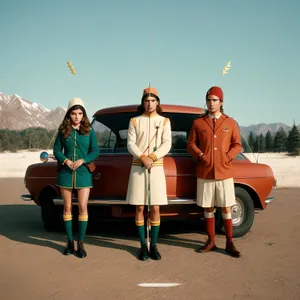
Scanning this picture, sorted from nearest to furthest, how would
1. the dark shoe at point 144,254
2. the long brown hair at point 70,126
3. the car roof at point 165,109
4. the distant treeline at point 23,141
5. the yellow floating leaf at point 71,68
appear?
the dark shoe at point 144,254
the long brown hair at point 70,126
the yellow floating leaf at point 71,68
the car roof at point 165,109
the distant treeline at point 23,141

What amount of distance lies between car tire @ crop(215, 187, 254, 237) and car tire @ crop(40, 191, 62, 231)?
2.61 meters

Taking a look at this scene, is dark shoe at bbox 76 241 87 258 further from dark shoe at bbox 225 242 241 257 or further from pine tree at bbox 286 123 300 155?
pine tree at bbox 286 123 300 155

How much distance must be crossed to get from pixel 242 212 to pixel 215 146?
1287 mm

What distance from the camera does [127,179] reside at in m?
4.70

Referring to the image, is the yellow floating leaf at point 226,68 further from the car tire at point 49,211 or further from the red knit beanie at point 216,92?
the car tire at point 49,211

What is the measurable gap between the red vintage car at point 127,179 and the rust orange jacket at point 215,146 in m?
0.35

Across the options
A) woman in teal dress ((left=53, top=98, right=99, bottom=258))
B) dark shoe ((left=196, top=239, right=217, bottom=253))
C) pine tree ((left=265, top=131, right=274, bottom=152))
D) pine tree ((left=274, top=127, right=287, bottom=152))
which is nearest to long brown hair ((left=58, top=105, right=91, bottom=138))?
woman in teal dress ((left=53, top=98, right=99, bottom=258))

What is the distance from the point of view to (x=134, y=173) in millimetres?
4316

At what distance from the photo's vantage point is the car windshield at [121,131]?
534 cm

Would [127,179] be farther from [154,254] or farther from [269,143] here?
[269,143]

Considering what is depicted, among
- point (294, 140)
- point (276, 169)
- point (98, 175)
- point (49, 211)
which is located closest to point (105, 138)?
point (98, 175)

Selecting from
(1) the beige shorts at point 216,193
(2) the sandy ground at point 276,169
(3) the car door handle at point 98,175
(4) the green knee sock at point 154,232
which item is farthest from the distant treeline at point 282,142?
(4) the green knee sock at point 154,232

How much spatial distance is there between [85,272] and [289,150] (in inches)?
3580

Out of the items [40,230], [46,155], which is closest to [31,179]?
[46,155]
